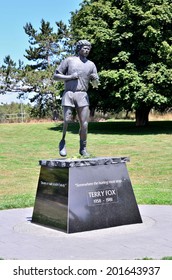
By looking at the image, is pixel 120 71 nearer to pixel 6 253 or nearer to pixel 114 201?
pixel 114 201

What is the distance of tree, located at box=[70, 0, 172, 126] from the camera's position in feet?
87.2

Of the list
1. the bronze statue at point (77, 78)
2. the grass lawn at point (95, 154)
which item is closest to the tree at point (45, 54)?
the grass lawn at point (95, 154)

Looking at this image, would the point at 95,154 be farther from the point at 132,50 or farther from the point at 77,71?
the point at 77,71

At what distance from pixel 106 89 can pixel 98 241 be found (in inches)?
896

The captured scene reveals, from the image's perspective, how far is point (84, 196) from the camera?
781 centimetres

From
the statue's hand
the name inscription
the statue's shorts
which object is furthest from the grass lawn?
the statue's hand

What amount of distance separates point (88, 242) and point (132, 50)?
75.3 feet

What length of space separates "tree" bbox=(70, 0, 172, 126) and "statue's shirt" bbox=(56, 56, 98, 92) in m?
17.9

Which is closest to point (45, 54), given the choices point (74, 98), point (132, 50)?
point (132, 50)

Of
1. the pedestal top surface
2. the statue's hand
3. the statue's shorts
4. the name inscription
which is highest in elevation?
the statue's hand

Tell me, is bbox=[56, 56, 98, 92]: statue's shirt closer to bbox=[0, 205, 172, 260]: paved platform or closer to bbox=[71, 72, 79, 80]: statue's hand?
bbox=[71, 72, 79, 80]: statue's hand

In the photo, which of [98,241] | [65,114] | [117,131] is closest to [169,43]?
[117,131]

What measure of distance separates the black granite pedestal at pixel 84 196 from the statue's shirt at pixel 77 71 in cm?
137

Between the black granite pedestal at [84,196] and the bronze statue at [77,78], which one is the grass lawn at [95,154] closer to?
the bronze statue at [77,78]
